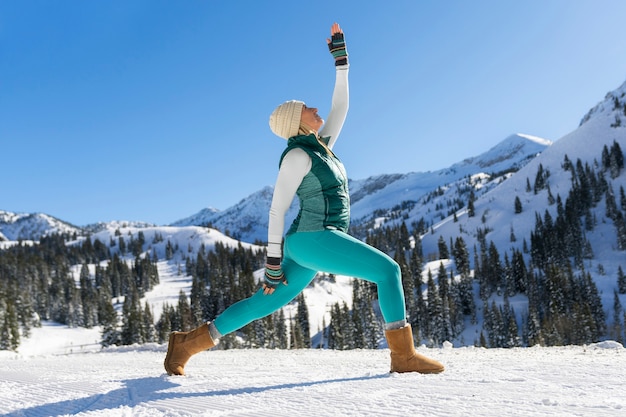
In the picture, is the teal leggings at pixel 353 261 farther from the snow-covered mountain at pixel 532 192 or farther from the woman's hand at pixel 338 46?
the snow-covered mountain at pixel 532 192

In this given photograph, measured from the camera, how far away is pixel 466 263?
3994 inches

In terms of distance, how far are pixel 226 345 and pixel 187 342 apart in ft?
208

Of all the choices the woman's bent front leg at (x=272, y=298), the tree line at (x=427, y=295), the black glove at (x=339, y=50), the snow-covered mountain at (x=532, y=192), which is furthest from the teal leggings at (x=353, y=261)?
the snow-covered mountain at (x=532, y=192)

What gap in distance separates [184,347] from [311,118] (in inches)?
97.0

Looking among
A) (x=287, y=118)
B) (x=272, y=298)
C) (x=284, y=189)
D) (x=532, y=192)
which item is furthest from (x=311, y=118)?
(x=532, y=192)

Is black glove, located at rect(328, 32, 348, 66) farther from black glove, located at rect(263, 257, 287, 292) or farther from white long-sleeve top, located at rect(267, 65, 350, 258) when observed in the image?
black glove, located at rect(263, 257, 287, 292)

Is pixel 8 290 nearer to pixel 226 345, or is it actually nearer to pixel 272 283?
pixel 226 345

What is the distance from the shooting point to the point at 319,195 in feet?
11.7

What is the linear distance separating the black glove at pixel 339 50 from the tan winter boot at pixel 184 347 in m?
3.08

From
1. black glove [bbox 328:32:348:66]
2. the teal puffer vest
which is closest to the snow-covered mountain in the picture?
black glove [bbox 328:32:348:66]

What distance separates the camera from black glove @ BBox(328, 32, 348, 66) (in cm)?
461

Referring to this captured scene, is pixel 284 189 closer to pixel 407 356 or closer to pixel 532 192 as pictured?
pixel 407 356

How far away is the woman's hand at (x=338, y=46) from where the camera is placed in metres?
4.61

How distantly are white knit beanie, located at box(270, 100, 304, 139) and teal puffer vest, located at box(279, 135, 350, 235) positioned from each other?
18cm
